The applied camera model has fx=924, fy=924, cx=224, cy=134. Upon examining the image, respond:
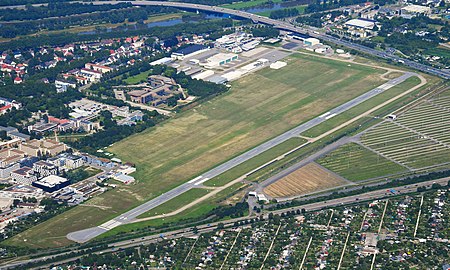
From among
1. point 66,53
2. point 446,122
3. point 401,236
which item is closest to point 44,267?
point 401,236

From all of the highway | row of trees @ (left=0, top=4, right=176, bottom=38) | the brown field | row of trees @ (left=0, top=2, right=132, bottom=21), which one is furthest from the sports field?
row of trees @ (left=0, top=2, right=132, bottom=21)

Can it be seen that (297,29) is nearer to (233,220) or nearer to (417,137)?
(417,137)

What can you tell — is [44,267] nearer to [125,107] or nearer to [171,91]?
[125,107]

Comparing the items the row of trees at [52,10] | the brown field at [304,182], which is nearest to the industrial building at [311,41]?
the row of trees at [52,10]

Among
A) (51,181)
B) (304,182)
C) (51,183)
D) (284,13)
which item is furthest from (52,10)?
(304,182)

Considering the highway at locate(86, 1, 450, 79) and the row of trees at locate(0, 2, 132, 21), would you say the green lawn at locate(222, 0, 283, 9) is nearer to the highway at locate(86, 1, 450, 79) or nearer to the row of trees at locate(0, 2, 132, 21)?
the highway at locate(86, 1, 450, 79)

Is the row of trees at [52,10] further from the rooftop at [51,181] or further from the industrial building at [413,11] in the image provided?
the rooftop at [51,181]
